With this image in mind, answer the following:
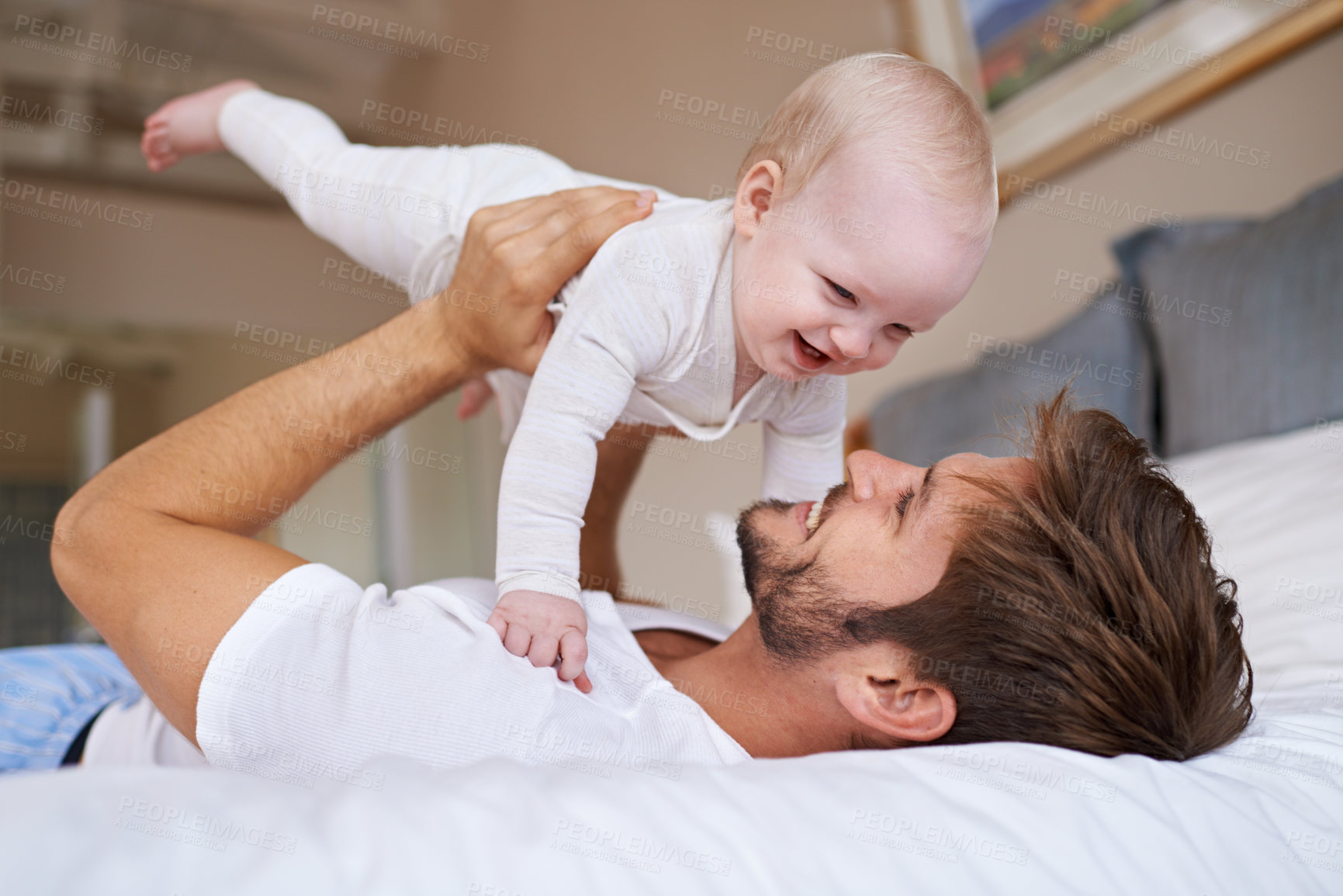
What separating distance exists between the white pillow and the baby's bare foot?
3.94 ft

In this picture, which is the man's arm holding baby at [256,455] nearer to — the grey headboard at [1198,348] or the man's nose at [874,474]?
the man's nose at [874,474]

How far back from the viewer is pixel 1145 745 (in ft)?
2.57

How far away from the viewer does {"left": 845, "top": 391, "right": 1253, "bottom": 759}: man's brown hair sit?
0.79m

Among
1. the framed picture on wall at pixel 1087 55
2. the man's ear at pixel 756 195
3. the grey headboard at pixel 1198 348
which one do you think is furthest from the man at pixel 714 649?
the framed picture on wall at pixel 1087 55

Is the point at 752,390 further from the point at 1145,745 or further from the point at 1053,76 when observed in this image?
→ the point at 1053,76

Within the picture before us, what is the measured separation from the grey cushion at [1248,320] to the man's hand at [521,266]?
0.89m

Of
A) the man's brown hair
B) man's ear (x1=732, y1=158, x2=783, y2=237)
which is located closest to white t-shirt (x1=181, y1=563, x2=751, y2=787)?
the man's brown hair

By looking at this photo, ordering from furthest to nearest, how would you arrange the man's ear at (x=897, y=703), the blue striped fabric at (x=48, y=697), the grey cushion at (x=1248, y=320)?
the grey cushion at (x=1248, y=320) → the blue striped fabric at (x=48, y=697) → the man's ear at (x=897, y=703)

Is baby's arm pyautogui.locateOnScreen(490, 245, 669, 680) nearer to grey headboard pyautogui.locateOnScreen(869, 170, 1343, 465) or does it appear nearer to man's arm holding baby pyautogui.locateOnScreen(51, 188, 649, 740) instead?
man's arm holding baby pyautogui.locateOnScreen(51, 188, 649, 740)

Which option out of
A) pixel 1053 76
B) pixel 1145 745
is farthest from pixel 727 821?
pixel 1053 76

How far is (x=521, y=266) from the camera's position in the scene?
3.38 ft

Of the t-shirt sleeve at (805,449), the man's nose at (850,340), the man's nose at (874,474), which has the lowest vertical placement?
the t-shirt sleeve at (805,449)

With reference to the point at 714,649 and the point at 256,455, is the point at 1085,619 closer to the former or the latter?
the point at 714,649

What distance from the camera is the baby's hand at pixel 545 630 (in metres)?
0.84
